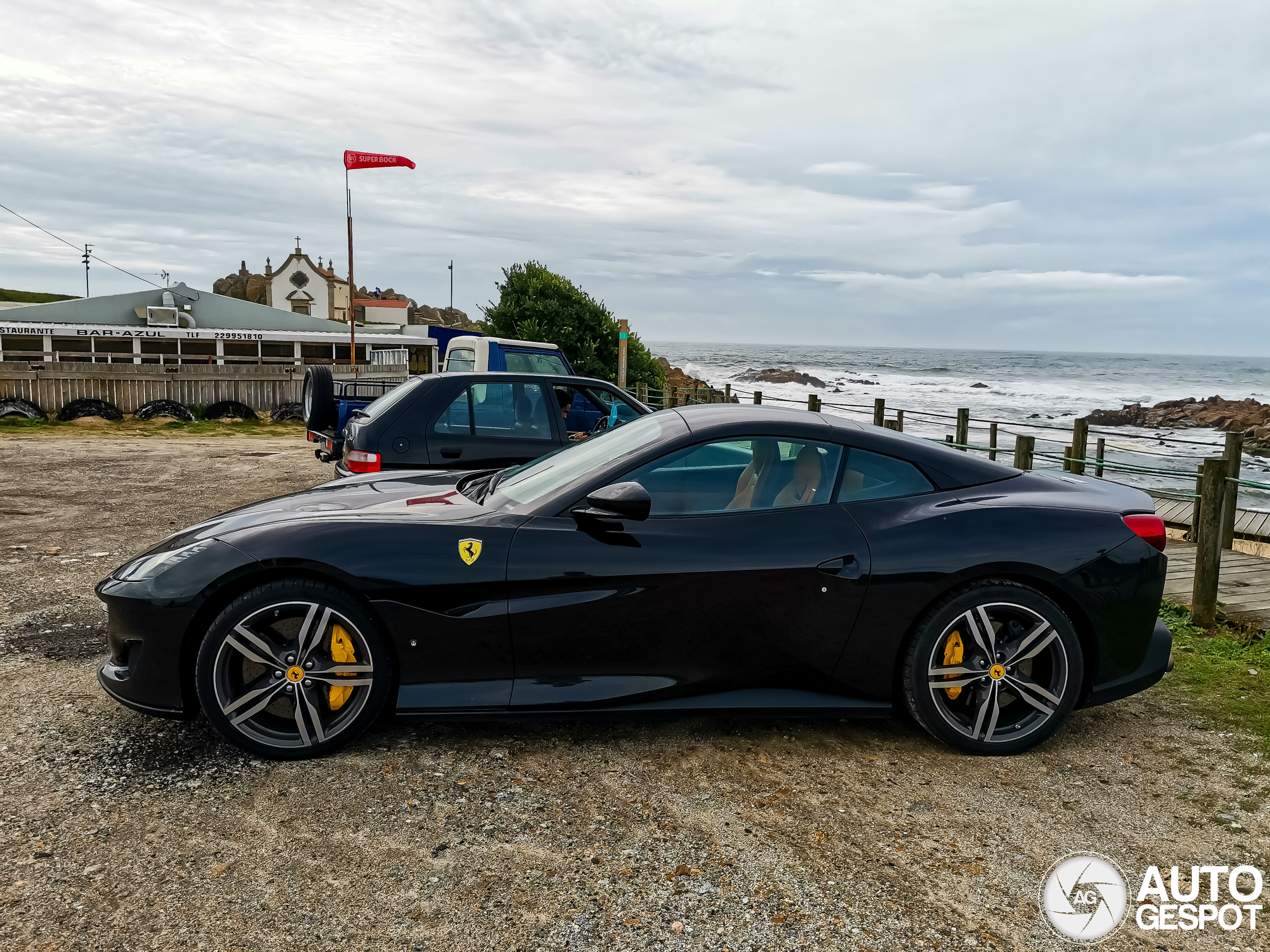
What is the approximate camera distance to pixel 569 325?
21.7 metres

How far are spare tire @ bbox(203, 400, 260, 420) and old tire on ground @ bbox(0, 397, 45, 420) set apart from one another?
327cm

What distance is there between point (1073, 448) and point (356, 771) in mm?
10294

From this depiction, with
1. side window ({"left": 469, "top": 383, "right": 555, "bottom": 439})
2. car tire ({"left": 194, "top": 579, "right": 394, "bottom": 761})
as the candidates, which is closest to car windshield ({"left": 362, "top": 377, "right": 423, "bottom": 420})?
side window ({"left": 469, "top": 383, "right": 555, "bottom": 439})

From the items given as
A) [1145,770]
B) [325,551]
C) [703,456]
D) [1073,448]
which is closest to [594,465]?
[703,456]

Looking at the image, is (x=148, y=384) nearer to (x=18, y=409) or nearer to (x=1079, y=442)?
(x=18, y=409)

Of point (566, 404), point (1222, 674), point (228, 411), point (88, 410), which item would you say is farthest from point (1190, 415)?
point (88, 410)

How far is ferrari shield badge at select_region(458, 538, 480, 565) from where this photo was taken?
3.37 metres

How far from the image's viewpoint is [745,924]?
8.07ft

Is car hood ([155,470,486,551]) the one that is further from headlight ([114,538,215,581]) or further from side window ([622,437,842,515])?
side window ([622,437,842,515])

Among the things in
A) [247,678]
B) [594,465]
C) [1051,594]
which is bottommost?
[247,678]

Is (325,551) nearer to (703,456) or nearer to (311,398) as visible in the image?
(703,456)

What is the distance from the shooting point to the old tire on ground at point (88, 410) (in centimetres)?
1903

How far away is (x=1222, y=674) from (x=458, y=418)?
16.6 ft

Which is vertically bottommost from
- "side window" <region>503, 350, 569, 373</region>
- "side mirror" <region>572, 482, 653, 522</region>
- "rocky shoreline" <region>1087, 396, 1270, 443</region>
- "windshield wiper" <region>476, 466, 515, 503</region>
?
"rocky shoreline" <region>1087, 396, 1270, 443</region>
